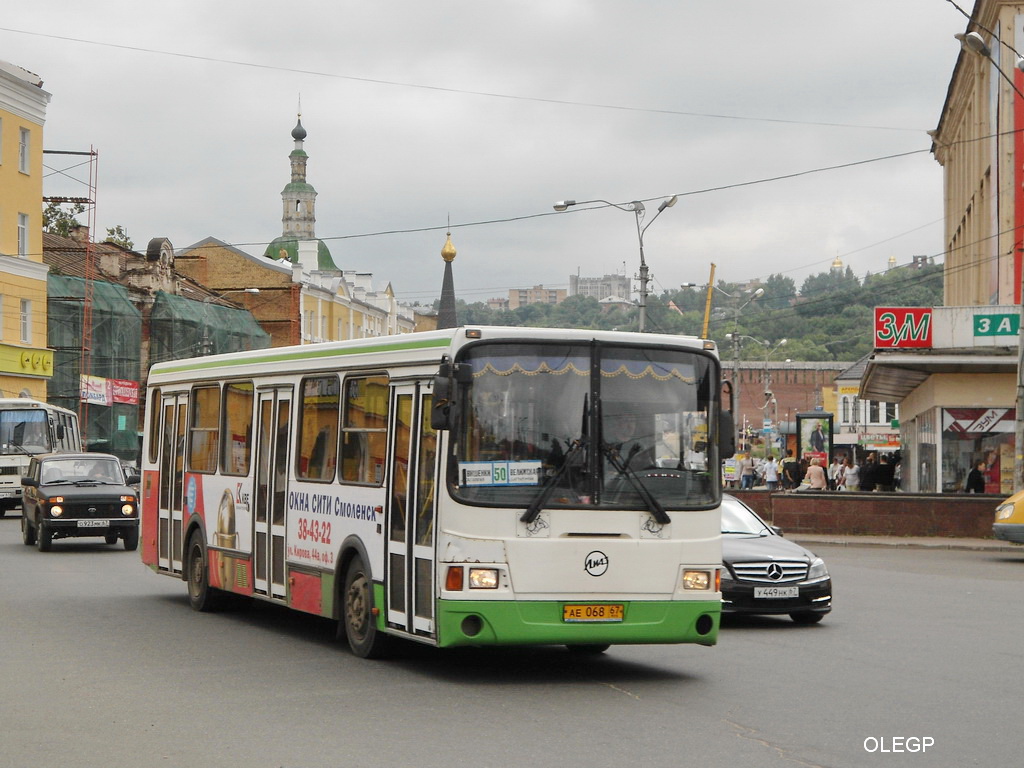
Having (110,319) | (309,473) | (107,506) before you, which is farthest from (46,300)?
(309,473)

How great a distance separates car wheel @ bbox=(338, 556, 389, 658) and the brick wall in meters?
21.7

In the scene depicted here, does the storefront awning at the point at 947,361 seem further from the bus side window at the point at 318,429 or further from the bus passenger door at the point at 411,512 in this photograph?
the bus passenger door at the point at 411,512

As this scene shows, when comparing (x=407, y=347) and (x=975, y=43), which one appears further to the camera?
(x=975, y=43)

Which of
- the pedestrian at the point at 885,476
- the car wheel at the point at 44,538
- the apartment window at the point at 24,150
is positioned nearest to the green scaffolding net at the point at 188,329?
the apartment window at the point at 24,150

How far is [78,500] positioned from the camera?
2647 centimetres

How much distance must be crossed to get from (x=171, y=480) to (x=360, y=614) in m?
5.78

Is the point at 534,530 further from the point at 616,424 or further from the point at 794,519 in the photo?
the point at 794,519

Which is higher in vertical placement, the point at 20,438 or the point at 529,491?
the point at 20,438

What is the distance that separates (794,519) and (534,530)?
23230mm

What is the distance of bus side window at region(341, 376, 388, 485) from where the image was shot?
1224 cm

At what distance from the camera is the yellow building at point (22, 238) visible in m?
55.1

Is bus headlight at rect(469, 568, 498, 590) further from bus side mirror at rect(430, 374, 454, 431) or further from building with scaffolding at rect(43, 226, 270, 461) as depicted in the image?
building with scaffolding at rect(43, 226, 270, 461)

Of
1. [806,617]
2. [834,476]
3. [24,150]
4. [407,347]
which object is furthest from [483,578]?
[24,150]

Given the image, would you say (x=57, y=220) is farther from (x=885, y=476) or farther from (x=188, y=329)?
(x=885, y=476)
